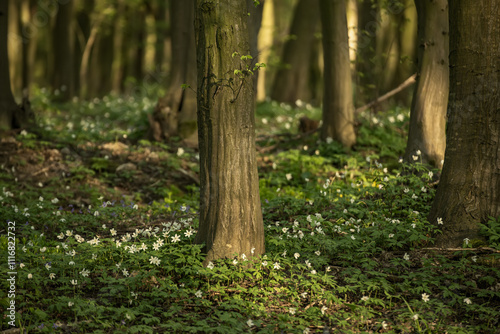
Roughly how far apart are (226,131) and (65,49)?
15.8m

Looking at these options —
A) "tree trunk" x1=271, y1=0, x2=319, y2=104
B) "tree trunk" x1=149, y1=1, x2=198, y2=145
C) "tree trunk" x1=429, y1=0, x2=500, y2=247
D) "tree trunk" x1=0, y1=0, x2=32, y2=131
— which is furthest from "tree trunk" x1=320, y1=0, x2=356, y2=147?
"tree trunk" x1=271, y1=0, x2=319, y2=104

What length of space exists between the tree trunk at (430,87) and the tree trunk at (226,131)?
376 centimetres

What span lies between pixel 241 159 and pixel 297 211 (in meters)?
Result: 2.05

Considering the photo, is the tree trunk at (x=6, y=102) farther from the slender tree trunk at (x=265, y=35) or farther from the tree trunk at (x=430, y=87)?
the slender tree trunk at (x=265, y=35)

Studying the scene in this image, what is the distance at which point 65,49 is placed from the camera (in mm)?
18141

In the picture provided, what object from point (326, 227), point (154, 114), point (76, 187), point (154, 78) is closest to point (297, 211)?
point (326, 227)

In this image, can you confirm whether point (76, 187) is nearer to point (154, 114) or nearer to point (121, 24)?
point (154, 114)

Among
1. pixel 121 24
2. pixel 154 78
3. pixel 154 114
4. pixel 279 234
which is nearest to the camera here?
pixel 279 234

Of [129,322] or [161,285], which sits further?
[161,285]

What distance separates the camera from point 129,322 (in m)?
3.96

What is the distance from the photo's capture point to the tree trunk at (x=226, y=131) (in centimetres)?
452

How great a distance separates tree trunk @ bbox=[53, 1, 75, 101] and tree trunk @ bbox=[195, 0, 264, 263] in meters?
14.9

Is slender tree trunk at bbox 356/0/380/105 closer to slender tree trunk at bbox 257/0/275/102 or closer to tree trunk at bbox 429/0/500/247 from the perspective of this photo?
slender tree trunk at bbox 257/0/275/102

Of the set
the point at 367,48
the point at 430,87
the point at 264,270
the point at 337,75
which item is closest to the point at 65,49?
the point at 367,48
